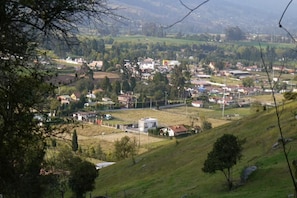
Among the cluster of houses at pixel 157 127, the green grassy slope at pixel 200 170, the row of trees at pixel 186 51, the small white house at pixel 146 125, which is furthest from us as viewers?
the row of trees at pixel 186 51

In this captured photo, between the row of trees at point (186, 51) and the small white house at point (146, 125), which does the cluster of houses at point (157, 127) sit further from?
the row of trees at point (186, 51)

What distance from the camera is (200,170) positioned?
790 inches

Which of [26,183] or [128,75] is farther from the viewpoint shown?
[128,75]

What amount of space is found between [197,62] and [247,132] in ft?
311

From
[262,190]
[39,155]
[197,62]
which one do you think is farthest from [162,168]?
[197,62]

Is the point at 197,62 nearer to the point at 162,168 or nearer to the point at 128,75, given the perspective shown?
the point at 128,75

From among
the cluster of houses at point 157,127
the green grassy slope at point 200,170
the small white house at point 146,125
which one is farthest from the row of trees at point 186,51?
the green grassy slope at point 200,170

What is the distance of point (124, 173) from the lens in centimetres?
2573

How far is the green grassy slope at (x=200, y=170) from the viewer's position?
1416 cm

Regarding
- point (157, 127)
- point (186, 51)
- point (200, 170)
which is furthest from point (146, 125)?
point (186, 51)

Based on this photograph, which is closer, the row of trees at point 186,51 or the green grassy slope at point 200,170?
the green grassy slope at point 200,170

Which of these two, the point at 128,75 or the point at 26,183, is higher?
the point at 26,183

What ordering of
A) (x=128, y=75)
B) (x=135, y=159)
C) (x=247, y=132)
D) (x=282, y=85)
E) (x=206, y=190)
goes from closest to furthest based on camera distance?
1. (x=206, y=190)
2. (x=247, y=132)
3. (x=135, y=159)
4. (x=282, y=85)
5. (x=128, y=75)

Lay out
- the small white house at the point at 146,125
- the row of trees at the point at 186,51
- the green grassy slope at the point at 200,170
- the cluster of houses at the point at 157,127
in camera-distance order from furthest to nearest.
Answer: the row of trees at the point at 186,51 → the small white house at the point at 146,125 → the cluster of houses at the point at 157,127 → the green grassy slope at the point at 200,170
